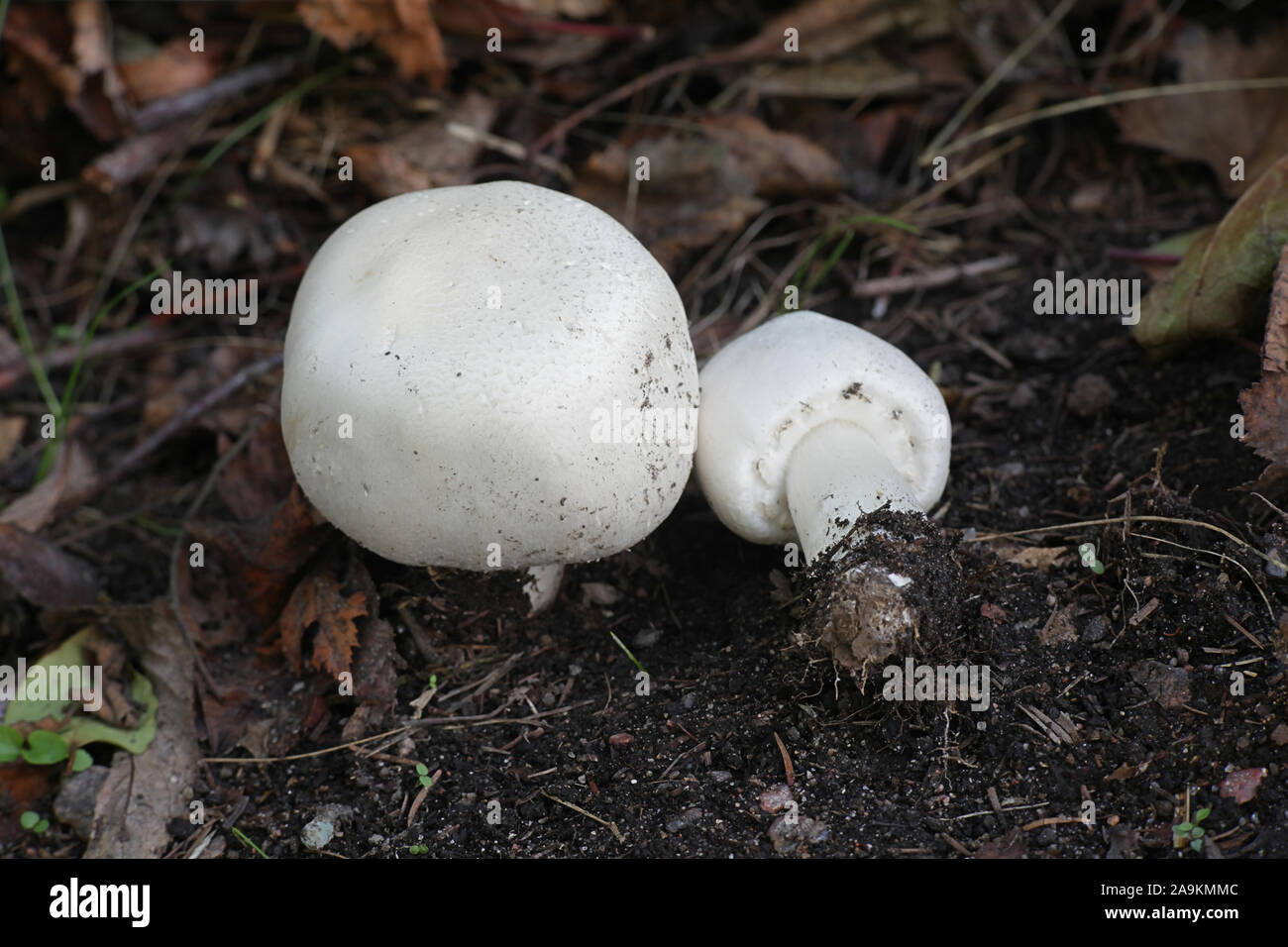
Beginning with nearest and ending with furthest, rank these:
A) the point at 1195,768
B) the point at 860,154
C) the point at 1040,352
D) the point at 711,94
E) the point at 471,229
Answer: the point at 1195,768
the point at 471,229
the point at 1040,352
the point at 860,154
the point at 711,94

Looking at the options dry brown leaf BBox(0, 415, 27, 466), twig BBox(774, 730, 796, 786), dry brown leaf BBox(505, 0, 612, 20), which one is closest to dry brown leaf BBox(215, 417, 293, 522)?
dry brown leaf BBox(0, 415, 27, 466)

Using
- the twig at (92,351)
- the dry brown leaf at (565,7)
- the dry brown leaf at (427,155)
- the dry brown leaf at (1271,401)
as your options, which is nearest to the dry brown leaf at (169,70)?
the dry brown leaf at (427,155)

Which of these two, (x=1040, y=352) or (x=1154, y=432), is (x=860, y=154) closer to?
(x=1040, y=352)

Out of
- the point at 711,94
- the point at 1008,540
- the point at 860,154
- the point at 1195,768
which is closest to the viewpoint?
the point at 1195,768

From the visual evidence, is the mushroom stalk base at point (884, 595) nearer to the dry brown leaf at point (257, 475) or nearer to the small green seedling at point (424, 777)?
the small green seedling at point (424, 777)

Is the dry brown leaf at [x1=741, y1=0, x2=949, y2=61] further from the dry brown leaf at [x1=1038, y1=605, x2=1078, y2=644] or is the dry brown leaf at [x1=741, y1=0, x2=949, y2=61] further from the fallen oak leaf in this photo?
the fallen oak leaf
